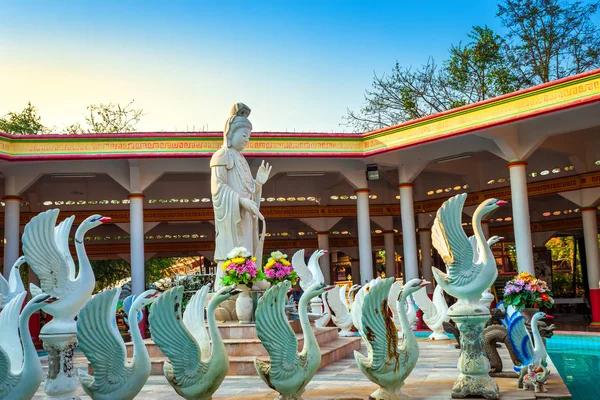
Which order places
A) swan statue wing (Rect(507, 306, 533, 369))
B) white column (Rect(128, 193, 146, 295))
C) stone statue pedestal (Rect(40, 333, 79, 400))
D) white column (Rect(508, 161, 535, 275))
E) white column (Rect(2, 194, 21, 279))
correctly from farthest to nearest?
white column (Rect(128, 193, 146, 295))
white column (Rect(2, 194, 21, 279))
white column (Rect(508, 161, 535, 275))
swan statue wing (Rect(507, 306, 533, 369))
stone statue pedestal (Rect(40, 333, 79, 400))

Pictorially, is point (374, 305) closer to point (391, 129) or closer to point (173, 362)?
point (173, 362)

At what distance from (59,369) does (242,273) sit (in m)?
3.13

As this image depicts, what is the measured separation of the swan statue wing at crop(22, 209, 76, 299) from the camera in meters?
4.91

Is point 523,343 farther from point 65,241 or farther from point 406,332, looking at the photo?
point 65,241

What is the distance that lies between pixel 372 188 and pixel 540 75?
854cm

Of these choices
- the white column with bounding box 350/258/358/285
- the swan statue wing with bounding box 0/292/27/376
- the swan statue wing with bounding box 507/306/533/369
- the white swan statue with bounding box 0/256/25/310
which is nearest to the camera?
the swan statue wing with bounding box 0/292/27/376

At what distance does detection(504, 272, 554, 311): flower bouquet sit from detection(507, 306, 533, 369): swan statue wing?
965 millimetres

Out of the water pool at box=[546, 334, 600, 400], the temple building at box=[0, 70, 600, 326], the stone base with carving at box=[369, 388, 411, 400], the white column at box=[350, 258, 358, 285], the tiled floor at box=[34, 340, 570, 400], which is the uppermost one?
the temple building at box=[0, 70, 600, 326]

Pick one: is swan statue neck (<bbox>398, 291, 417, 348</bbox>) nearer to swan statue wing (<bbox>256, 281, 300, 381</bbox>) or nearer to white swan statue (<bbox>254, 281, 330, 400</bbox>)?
white swan statue (<bbox>254, 281, 330, 400</bbox>)

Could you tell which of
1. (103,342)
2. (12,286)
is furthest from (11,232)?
(103,342)

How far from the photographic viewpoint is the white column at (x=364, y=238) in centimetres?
1509

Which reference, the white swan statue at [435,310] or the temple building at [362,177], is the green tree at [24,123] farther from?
the white swan statue at [435,310]

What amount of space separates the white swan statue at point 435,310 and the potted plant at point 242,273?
12.2 feet

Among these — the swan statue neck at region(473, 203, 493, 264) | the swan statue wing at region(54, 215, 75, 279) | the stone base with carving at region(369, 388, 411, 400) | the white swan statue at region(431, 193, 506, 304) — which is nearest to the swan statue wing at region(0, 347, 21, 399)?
the swan statue wing at region(54, 215, 75, 279)
